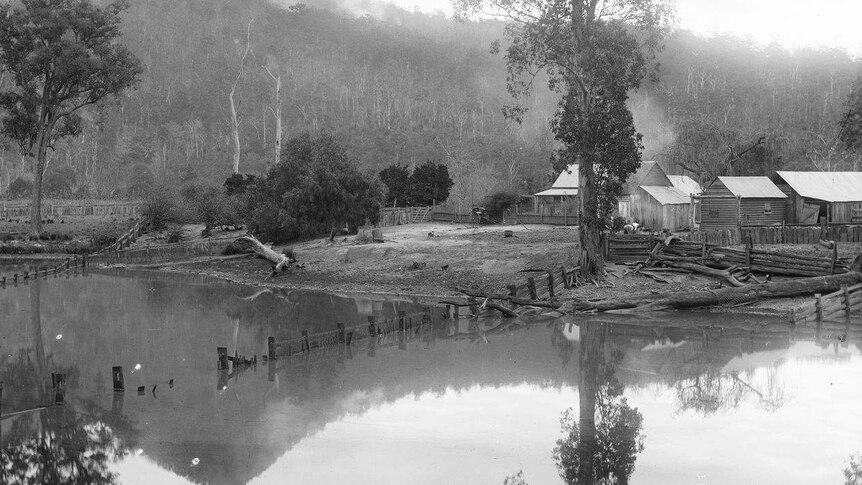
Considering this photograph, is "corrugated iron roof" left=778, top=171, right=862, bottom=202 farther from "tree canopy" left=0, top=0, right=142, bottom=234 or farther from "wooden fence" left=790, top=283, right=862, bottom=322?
"tree canopy" left=0, top=0, right=142, bottom=234

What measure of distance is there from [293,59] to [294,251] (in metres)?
113

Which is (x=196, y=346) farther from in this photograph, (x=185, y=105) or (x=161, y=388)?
(x=185, y=105)

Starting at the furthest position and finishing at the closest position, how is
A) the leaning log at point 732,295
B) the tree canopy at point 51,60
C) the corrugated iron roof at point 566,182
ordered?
the corrugated iron roof at point 566,182 → the tree canopy at point 51,60 → the leaning log at point 732,295

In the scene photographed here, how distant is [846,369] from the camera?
17719mm

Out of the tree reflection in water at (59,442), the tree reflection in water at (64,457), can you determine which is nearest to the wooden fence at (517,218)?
the tree reflection in water at (59,442)

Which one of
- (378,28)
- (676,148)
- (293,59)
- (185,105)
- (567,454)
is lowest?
(567,454)

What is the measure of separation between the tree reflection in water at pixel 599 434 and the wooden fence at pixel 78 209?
46.8m

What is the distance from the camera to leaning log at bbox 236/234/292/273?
36656 millimetres

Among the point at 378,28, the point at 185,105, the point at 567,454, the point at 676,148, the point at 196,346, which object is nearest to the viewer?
the point at 567,454

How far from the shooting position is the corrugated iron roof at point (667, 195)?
4359cm

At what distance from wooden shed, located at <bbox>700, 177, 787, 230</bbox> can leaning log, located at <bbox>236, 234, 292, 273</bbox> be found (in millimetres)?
19829

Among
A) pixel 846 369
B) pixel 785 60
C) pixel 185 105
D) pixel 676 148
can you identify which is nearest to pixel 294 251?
pixel 846 369

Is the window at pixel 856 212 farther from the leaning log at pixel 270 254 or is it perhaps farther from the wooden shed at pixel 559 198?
the leaning log at pixel 270 254

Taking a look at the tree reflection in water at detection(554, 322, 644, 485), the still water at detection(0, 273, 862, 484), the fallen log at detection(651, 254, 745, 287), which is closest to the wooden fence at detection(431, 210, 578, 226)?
the fallen log at detection(651, 254, 745, 287)
